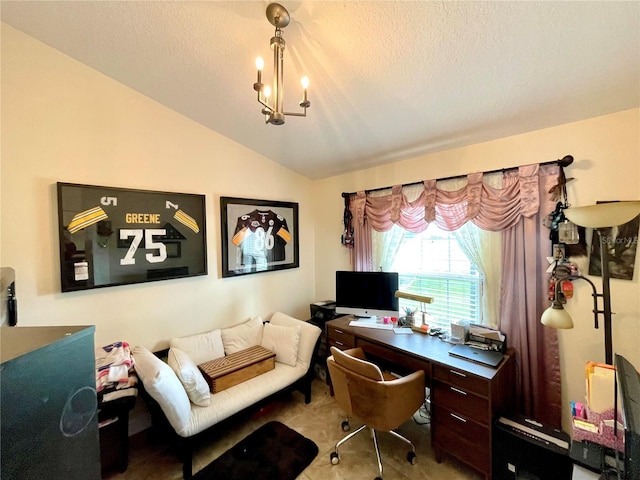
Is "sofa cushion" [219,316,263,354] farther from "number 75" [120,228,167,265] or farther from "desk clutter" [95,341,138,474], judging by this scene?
"number 75" [120,228,167,265]

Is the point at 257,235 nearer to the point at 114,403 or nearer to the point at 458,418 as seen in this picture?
→ the point at 114,403

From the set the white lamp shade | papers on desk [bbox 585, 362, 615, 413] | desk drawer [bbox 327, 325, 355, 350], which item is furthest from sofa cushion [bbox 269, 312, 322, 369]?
papers on desk [bbox 585, 362, 615, 413]

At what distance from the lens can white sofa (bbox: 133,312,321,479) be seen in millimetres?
1688

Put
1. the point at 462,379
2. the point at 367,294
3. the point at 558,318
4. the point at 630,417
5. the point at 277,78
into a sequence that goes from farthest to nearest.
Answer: the point at 367,294
the point at 462,379
the point at 558,318
the point at 277,78
the point at 630,417

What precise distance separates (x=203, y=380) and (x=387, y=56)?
2.53 m

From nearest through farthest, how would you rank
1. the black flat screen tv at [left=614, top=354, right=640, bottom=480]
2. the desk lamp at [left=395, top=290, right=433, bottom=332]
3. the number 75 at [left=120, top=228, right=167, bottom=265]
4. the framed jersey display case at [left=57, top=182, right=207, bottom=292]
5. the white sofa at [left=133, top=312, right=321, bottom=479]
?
the black flat screen tv at [left=614, top=354, right=640, bottom=480]
the white sofa at [left=133, top=312, right=321, bottom=479]
the framed jersey display case at [left=57, top=182, right=207, bottom=292]
the number 75 at [left=120, top=228, right=167, bottom=265]
the desk lamp at [left=395, top=290, right=433, bottom=332]

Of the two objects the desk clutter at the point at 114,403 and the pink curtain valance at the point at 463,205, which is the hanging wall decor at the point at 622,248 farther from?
the desk clutter at the point at 114,403

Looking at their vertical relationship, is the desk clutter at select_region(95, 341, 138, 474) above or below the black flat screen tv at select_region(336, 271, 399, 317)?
below

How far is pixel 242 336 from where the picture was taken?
2.64 metres

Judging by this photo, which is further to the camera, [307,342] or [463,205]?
[307,342]

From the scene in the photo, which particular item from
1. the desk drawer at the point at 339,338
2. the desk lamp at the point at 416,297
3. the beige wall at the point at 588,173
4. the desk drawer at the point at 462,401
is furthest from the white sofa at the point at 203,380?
A: the beige wall at the point at 588,173

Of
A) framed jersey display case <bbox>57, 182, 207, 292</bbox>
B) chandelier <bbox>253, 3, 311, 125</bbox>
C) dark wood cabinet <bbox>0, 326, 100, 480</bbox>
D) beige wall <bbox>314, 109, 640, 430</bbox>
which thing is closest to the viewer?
dark wood cabinet <bbox>0, 326, 100, 480</bbox>

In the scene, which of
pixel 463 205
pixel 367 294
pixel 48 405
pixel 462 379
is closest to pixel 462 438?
pixel 462 379

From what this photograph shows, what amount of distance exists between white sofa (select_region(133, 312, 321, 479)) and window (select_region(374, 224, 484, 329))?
112 centimetres
